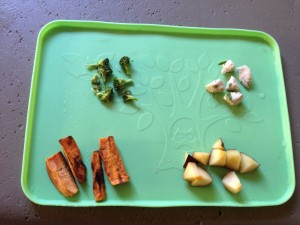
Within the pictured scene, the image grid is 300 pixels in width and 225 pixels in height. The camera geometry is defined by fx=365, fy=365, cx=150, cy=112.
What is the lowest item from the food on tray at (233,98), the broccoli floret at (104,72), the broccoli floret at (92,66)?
the food on tray at (233,98)

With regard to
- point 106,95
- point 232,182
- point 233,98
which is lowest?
point 232,182

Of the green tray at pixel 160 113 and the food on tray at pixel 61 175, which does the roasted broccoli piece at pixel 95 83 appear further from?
the food on tray at pixel 61 175

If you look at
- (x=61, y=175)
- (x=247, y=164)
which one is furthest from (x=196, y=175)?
(x=61, y=175)

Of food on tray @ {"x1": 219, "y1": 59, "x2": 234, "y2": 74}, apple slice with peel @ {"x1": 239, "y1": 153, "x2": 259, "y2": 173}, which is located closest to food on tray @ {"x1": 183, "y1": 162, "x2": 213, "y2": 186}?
apple slice with peel @ {"x1": 239, "y1": 153, "x2": 259, "y2": 173}

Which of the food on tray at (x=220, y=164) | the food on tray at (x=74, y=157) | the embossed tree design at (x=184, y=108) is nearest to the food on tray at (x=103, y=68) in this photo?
the embossed tree design at (x=184, y=108)

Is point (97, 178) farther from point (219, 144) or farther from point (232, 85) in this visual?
point (232, 85)
